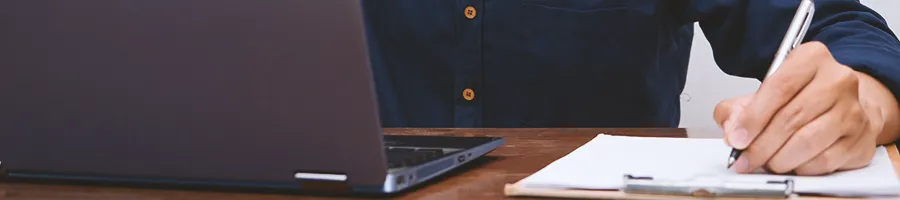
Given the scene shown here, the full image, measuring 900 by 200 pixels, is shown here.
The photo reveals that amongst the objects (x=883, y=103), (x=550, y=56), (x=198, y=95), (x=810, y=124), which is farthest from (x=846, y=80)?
(x=550, y=56)

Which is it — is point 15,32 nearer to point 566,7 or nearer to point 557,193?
point 557,193

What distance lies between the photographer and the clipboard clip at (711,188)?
49 centimetres

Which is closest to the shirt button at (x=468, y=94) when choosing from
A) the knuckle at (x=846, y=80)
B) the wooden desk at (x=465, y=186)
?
the wooden desk at (x=465, y=186)

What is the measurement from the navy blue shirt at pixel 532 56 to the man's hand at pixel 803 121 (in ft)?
1.86

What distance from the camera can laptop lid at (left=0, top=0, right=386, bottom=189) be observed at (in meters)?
0.46

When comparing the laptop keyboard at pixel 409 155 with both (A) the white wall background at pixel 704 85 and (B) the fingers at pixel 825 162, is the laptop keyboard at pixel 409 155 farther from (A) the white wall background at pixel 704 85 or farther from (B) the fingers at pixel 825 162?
(A) the white wall background at pixel 704 85

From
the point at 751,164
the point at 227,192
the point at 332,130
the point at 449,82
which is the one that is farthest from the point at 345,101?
the point at 449,82

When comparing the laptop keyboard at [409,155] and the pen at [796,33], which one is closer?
the laptop keyboard at [409,155]

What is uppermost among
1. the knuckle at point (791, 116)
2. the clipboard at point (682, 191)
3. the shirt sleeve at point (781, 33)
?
the shirt sleeve at point (781, 33)

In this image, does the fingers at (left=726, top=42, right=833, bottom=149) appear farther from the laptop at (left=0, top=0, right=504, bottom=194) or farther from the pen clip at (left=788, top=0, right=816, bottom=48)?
the laptop at (left=0, top=0, right=504, bottom=194)

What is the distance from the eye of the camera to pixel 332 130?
0.47 m

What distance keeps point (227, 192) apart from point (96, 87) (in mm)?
97

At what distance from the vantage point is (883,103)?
0.77 metres

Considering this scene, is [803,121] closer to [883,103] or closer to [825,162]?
[825,162]
